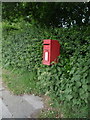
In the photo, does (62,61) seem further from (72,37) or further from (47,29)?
(47,29)

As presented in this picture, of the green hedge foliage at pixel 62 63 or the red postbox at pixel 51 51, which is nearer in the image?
the green hedge foliage at pixel 62 63

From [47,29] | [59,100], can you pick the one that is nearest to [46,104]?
[59,100]

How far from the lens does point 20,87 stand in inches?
147

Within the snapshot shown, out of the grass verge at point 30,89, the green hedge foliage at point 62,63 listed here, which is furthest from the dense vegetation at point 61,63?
the grass verge at point 30,89

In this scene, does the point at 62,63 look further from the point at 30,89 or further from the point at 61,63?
the point at 30,89

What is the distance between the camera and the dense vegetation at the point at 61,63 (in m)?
2.03

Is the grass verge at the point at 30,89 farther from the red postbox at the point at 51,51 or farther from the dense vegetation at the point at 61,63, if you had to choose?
the red postbox at the point at 51,51

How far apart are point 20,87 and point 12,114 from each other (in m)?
1.33

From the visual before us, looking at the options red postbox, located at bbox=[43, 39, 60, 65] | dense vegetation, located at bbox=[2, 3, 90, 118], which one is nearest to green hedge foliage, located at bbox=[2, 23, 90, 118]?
dense vegetation, located at bbox=[2, 3, 90, 118]

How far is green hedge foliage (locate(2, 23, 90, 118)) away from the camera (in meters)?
2.03

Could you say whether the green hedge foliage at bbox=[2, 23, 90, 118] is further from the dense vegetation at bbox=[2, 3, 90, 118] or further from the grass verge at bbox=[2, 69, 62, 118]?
the grass verge at bbox=[2, 69, 62, 118]

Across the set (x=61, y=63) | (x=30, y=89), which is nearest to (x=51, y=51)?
(x=61, y=63)

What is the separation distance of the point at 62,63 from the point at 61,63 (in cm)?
4

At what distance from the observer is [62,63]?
2.69 m
